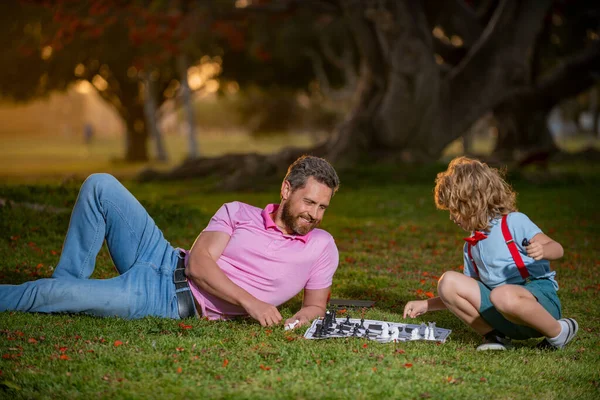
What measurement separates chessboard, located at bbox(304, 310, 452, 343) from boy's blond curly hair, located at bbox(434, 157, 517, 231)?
885 millimetres

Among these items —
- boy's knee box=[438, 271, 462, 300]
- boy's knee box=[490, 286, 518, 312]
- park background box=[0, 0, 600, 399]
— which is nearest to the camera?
park background box=[0, 0, 600, 399]

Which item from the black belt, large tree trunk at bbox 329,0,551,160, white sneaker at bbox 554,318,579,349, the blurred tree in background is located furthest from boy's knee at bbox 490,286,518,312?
large tree trunk at bbox 329,0,551,160

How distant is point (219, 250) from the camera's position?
19.2 feet

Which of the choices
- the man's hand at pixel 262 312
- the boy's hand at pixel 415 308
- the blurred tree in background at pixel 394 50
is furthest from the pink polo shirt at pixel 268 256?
the blurred tree in background at pixel 394 50

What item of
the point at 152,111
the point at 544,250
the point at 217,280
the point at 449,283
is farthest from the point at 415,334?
the point at 152,111

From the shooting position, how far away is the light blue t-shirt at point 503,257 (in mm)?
5273

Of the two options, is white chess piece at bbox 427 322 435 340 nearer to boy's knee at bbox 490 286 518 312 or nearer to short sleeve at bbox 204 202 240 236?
boy's knee at bbox 490 286 518 312

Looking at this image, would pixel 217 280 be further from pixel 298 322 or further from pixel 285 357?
pixel 285 357

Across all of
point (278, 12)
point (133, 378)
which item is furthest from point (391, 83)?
point (133, 378)

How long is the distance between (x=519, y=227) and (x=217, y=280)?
87.2 inches

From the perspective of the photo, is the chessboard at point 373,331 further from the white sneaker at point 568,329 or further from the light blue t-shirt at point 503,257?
the white sneaker at point 568,329

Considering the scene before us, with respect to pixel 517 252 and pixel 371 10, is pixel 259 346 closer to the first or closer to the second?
pixel 517 252

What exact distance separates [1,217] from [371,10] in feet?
39.8

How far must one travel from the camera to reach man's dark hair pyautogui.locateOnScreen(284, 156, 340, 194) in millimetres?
5656
